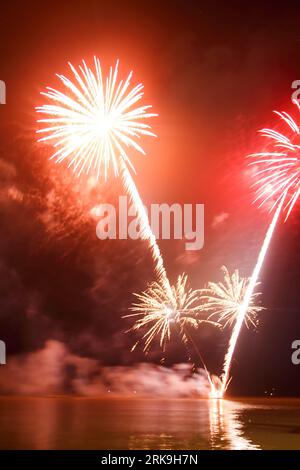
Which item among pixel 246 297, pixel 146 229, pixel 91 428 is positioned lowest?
pixel 91 428

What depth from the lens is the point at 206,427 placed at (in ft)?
90.0

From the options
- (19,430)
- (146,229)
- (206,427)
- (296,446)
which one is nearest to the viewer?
(296,446)

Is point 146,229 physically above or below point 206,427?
above

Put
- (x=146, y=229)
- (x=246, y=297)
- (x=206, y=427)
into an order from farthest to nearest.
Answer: (x=246, y=297), (x=146, y=229), (x=206, y=427)
